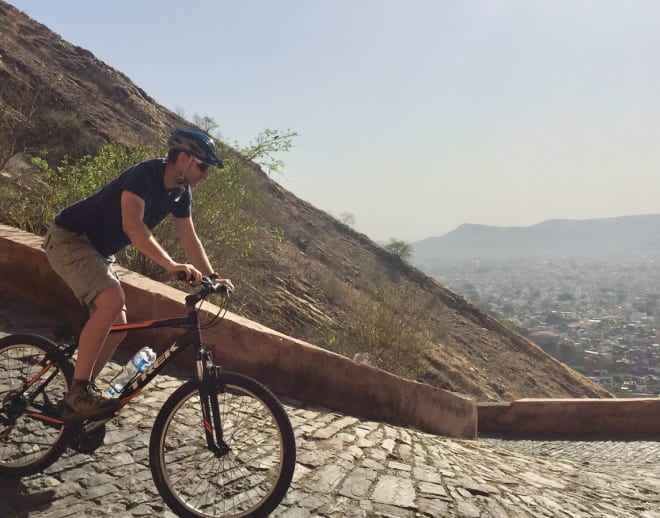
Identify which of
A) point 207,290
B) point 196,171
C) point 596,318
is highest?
point 196,171

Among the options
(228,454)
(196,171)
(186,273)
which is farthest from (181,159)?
(228,454)

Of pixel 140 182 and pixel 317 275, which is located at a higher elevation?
pixel 140 182

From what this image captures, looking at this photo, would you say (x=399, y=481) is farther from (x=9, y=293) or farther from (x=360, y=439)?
(x=9, y=293)

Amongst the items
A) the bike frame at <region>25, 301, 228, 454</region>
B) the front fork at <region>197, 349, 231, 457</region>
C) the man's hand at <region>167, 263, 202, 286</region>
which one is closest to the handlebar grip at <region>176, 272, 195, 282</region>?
the man's hand at <region>167, 263, 202, 286</region>

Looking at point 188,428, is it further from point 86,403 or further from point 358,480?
point 358,480

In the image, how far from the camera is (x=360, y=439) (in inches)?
170

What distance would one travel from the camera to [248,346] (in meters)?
4.91

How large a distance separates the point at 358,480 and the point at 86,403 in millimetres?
1803

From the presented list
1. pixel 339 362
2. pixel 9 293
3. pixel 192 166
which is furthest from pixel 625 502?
pixel 9 293

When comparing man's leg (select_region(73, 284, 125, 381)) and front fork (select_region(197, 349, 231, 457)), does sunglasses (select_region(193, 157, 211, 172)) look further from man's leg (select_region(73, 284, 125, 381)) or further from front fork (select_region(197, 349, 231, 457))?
front fork (select_region(197, 349, 231, 457))

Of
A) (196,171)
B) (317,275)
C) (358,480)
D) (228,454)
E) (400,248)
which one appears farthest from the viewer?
(400,248)

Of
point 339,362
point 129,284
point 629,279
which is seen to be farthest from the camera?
point 629,279

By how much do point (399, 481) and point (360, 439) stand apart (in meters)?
0.84

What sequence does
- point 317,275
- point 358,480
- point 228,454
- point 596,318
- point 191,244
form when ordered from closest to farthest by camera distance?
1. point 228,454
2. point 191,244
3. point 358,480
4. point 317,275
5. point 596,318
